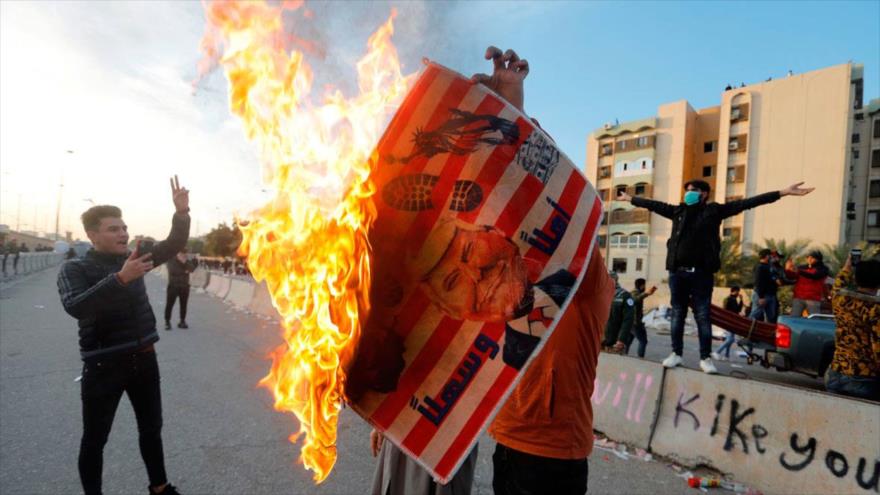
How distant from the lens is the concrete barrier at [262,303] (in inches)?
569

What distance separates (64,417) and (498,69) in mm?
5959

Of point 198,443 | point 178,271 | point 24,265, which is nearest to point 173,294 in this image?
point 178,271

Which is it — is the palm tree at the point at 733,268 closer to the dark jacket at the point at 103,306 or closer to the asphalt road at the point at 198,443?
the asphalt road at the point at 198,443

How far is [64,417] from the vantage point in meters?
4.89

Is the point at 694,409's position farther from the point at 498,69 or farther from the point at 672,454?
the point at 498,69

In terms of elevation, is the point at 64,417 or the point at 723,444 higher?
the point at 723,444

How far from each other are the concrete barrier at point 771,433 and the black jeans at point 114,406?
14.7 feet

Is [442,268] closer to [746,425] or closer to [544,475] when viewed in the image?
[544,475]

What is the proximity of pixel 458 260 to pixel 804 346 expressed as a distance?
8129 mm

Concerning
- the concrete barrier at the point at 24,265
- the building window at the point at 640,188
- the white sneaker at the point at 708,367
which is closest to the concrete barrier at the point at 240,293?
the concrete barrier at the point at 24,265

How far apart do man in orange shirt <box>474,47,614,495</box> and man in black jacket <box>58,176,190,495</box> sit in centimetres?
291

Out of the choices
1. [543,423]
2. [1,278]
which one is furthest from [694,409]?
[1,278]

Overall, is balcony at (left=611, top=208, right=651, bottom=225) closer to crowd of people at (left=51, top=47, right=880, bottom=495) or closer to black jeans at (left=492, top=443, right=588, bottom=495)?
crowd of people at (left=51, top=47, right=880, bottom=495)

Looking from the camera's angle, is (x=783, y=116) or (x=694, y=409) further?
(x=783, y=116)
